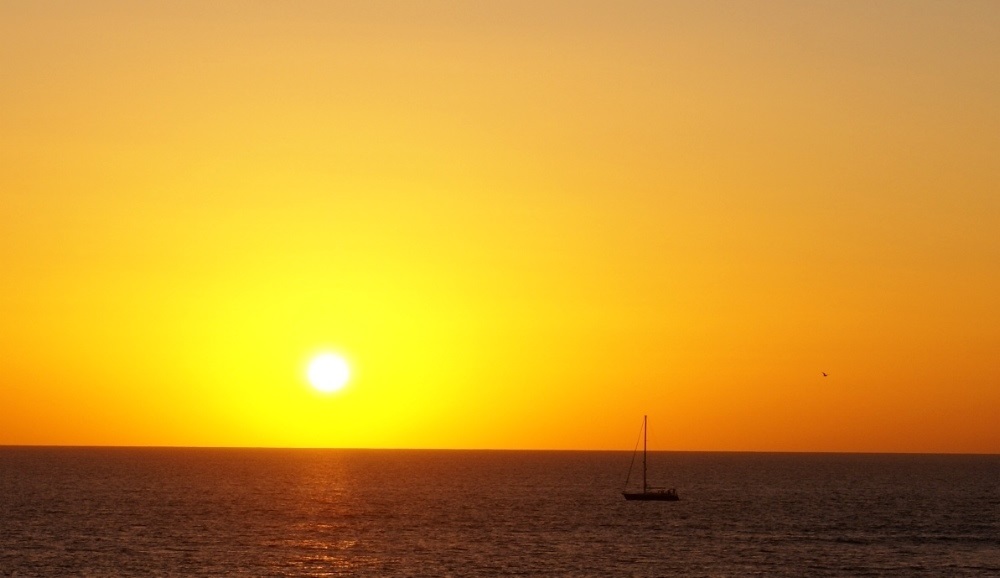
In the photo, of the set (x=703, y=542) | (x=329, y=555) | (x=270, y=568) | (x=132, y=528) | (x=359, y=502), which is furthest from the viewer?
(x=359, y=502)

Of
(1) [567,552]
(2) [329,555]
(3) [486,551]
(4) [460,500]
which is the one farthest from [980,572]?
(4) [460,500]

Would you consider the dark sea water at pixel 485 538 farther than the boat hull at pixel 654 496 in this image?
No

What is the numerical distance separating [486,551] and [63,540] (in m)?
39.7

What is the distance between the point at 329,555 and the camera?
372 feet

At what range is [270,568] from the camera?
102875mm

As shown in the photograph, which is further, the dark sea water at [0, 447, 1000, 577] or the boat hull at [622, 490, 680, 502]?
the boat hull at [622, 490, 680, 502]

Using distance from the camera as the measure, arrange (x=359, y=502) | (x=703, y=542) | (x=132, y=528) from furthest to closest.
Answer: (x=359, y=502) < (x=132, y=528) < (x=703, y=542)

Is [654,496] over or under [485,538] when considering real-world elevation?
over

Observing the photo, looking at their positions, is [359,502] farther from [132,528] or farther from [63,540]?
[63,540]

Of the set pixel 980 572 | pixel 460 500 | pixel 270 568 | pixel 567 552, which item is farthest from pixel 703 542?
pixel 460 500

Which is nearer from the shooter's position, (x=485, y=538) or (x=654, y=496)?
(x=485, y=538)

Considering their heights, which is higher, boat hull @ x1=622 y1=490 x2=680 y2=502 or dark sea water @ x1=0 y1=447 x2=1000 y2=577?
boat hull @ x1=622 y1=490 x2=680 y2=502

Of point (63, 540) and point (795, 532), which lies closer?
point (63, 540)

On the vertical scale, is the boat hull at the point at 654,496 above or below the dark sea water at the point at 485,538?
above
